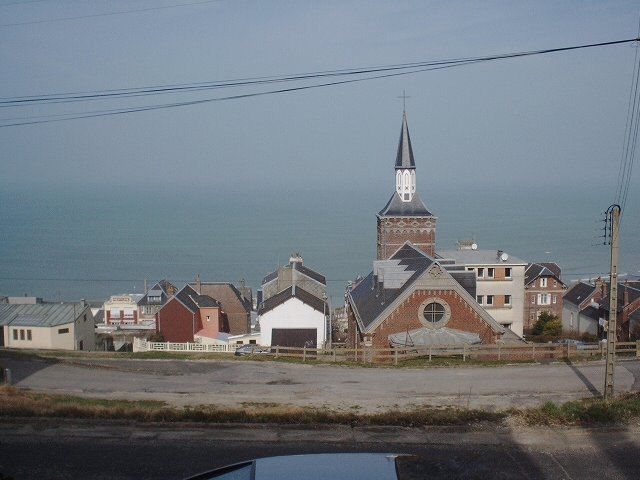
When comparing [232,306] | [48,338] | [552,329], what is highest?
[232,306]

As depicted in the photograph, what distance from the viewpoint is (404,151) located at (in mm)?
57531

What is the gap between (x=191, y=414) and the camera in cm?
1330

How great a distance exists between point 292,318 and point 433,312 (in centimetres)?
1675

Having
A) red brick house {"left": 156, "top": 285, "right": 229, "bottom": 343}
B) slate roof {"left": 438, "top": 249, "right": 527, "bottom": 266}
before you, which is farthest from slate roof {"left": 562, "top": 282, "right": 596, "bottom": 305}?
red brick house {"left": 156, "top": 285, "right": 229, "bottom": 343}

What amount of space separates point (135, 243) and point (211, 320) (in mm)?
87498

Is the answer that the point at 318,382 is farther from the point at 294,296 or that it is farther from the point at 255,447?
the point at 294,296

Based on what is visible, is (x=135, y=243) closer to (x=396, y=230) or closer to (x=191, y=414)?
(x=396, y=230)

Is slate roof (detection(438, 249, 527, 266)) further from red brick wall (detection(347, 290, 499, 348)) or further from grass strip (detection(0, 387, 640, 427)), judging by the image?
grass strip (detection(0, 387, 640, 427))

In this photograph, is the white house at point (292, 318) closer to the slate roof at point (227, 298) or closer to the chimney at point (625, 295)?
the slate roof at point (227, 298)

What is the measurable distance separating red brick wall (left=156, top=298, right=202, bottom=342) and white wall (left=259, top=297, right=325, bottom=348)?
28.0 feet

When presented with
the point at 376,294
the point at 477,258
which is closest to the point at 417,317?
the point at 376,294

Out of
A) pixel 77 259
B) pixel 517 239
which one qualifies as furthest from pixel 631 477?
pixel 517 239

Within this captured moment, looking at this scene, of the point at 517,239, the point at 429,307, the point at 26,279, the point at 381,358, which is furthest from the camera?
the point at 517,239

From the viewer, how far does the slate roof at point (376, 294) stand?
1305 inches
